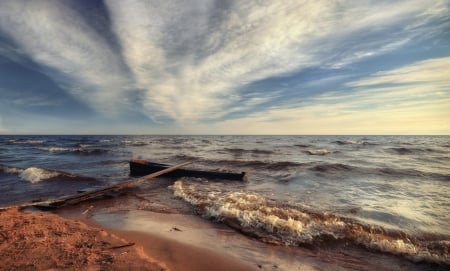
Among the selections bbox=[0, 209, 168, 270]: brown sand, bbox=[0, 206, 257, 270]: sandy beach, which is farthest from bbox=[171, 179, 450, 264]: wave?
bbox=[0, 209, 168, 270]: brown sand

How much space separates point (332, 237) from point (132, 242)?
425 centimetres

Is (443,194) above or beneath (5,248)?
beneath

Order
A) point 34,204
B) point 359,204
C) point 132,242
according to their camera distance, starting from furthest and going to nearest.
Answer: point 359,204 → point 34,204 → point 132,242

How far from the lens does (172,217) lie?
241 inches

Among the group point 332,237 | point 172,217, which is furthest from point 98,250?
point 332,237

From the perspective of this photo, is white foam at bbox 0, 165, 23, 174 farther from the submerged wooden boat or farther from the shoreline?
the shoreline

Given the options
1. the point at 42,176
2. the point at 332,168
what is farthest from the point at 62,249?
the point at 332,168

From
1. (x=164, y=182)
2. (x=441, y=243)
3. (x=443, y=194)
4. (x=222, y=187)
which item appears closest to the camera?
(x=441, y=243)

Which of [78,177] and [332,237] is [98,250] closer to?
[332,237]

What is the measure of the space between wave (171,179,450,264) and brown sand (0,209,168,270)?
267 centimetres

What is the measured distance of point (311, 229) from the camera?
5.26 m

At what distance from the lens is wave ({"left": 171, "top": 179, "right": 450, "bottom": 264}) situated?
461 centimetres

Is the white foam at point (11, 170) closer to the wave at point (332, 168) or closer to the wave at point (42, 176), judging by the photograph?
the wave at point (42, 176)

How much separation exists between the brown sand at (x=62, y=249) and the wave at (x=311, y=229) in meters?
2.67
